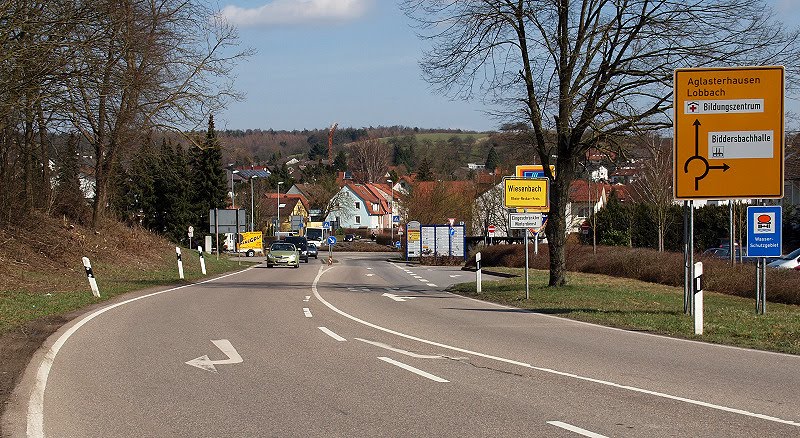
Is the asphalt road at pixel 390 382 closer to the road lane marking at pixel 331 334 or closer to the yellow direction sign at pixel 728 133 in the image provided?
the road lane marking at pixel 331 334

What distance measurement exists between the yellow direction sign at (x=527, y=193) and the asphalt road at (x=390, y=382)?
7644mm

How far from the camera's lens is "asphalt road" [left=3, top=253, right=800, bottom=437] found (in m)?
7.29

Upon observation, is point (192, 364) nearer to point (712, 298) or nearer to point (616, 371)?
point (616, 371)

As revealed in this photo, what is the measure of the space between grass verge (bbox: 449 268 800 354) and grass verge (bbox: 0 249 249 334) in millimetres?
10315

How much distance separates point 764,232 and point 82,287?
1862cm

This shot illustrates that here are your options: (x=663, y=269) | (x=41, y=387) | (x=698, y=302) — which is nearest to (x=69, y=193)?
(x=663, y=269)

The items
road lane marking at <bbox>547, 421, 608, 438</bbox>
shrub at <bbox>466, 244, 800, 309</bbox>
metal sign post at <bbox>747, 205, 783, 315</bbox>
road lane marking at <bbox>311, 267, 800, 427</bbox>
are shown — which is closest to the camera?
road lane marking at <bbox>547, 421, 608, 438</bbox>

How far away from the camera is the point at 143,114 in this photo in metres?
32.8

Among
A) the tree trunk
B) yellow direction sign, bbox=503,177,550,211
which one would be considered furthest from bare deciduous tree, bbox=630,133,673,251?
yellow direction sign, bbox=503,177,550,211

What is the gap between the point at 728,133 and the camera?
54.0ft

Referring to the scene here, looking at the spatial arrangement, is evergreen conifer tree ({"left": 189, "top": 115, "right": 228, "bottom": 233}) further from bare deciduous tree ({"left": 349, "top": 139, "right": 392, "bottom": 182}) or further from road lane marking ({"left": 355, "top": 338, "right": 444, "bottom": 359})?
bare deciduous tree ({"left": 349, "top": 139, "right": 392, "bottom": 182})

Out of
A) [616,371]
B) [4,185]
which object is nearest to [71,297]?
[4,185]

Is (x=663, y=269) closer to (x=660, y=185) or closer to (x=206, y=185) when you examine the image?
(x=660, y=185)

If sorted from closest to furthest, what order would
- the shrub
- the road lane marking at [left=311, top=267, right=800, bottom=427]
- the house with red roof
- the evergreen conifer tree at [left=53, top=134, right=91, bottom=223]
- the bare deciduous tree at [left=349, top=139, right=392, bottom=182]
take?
1. the road lane marking at [left=311, top=267, right=800, bottom=427]
2. the shrub
3. the evergreen conifer tree at [left=53, top=134, right=91, bottom=223]
4. the house with red roof
5. the bare deciduous tree at [left=349, top=139, right=392, bottom=182]
